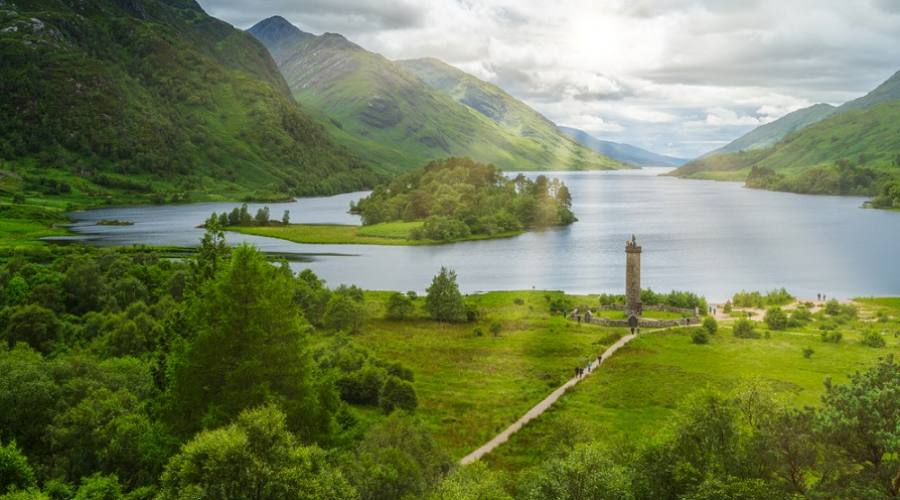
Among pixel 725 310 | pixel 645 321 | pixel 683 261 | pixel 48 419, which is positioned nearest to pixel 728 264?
pixel 683 261

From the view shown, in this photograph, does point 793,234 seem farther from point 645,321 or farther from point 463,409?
point 463,409

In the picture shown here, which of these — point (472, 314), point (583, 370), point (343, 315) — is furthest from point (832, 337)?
point (343, 315)

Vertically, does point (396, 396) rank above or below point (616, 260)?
below

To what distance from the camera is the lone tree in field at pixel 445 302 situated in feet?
329

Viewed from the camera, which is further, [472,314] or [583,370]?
[472,314]

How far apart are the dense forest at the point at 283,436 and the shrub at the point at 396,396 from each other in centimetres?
883

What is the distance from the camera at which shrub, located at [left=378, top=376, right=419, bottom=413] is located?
58125mm

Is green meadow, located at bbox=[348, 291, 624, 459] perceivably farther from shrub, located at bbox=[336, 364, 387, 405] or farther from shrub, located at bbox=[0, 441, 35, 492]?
shrub, located at bbox=[0, 441, 35, 492]

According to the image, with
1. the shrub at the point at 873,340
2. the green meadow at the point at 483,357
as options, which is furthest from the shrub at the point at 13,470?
the shrub at the point at 873,340

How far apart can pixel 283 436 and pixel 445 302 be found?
2861 inches

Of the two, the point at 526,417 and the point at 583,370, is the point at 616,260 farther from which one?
the point at 526,417

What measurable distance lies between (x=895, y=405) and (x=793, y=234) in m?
187

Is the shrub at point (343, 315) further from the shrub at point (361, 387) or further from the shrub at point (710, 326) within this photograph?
the shrub at point (710, 326)

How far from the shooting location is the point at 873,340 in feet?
261
